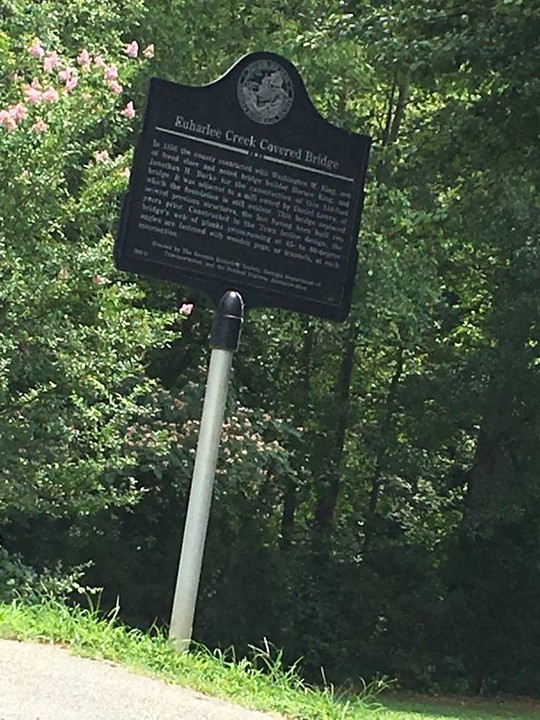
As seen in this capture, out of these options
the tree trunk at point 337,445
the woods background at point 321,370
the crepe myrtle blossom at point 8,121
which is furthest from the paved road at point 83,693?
the tree trunk at point 337,445

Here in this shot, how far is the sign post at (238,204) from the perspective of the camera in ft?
20.2

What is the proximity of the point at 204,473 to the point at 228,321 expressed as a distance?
0.82 metres

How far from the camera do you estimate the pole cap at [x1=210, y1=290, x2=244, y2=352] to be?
618 centimetres

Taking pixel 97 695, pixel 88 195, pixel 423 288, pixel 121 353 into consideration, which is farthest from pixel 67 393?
pixel 423 288

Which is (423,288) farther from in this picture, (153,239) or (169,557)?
(153,239)

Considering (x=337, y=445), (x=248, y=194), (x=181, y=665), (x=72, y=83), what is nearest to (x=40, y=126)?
(x=72, y=83)

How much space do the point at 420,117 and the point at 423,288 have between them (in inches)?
135

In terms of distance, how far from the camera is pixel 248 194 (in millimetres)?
6277

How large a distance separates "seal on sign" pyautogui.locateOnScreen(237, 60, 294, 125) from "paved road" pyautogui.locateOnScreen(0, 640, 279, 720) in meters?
3.01

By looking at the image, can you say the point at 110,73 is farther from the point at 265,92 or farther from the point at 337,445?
the point at 337,445

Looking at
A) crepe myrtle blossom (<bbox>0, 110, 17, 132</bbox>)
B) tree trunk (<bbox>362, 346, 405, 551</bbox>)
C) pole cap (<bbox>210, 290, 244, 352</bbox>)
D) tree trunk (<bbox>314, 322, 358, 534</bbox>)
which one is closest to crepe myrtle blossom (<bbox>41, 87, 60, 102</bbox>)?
crepe myrtle blossom (<bbox>0, 110, 17, 132</bbox>)

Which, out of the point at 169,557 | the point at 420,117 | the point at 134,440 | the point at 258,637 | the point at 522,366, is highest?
the point at 420,117

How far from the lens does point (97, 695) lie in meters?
4.62

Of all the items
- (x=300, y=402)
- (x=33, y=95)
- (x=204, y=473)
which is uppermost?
(x=33, y=95)
